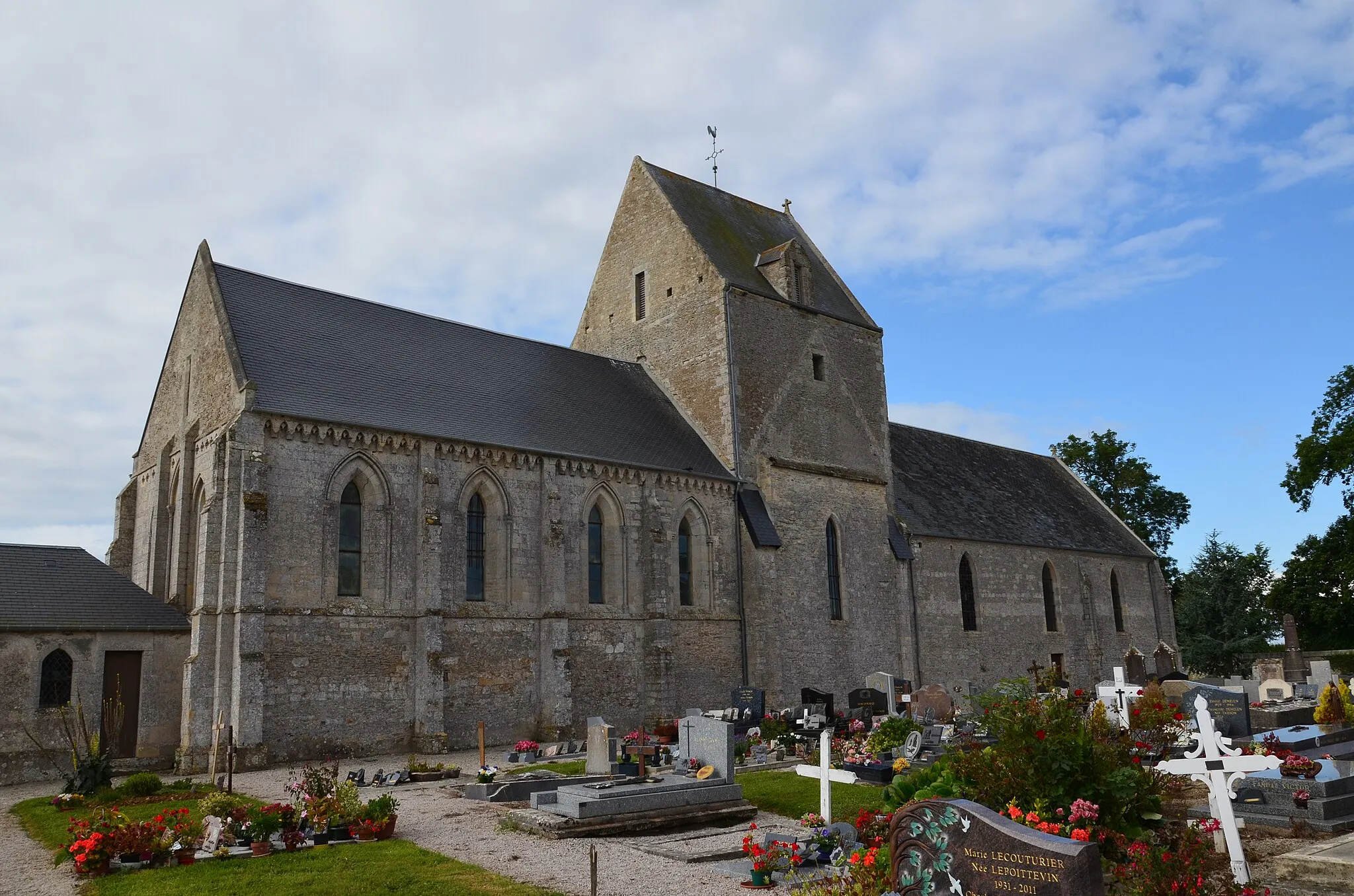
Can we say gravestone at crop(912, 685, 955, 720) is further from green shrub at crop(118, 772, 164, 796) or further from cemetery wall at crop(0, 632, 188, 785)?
cemetery wall at crop(0, 632, 188, 785)

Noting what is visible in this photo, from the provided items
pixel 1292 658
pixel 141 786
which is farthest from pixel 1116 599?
pixel 141 786

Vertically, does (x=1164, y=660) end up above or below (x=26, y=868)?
above

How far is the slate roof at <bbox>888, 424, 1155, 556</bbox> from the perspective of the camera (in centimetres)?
3597

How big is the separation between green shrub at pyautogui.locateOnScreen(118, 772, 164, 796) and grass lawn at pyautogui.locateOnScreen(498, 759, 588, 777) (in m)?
5.13

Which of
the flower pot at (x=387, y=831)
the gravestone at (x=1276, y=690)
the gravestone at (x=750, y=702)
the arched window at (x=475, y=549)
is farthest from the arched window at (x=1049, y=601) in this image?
the flower pot at (x=387, y=831)

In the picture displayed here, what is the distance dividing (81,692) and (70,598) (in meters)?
2.09

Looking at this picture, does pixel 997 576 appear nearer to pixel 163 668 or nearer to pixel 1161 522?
pixel 1161 522

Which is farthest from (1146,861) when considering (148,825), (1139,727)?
(1139,727)

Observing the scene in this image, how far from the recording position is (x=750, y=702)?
2420 centimetres

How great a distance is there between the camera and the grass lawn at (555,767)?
17.5 meters

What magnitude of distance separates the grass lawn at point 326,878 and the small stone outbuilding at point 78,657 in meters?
10.6

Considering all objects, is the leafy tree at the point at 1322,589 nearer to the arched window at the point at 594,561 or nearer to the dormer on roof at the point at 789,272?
the dormer on roof at the point at 789,272

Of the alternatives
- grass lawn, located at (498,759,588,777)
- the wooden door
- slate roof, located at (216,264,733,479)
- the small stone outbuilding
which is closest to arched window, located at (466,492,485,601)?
slate roof, located at (216,264,733,479)

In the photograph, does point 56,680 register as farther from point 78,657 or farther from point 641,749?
point 641,749
